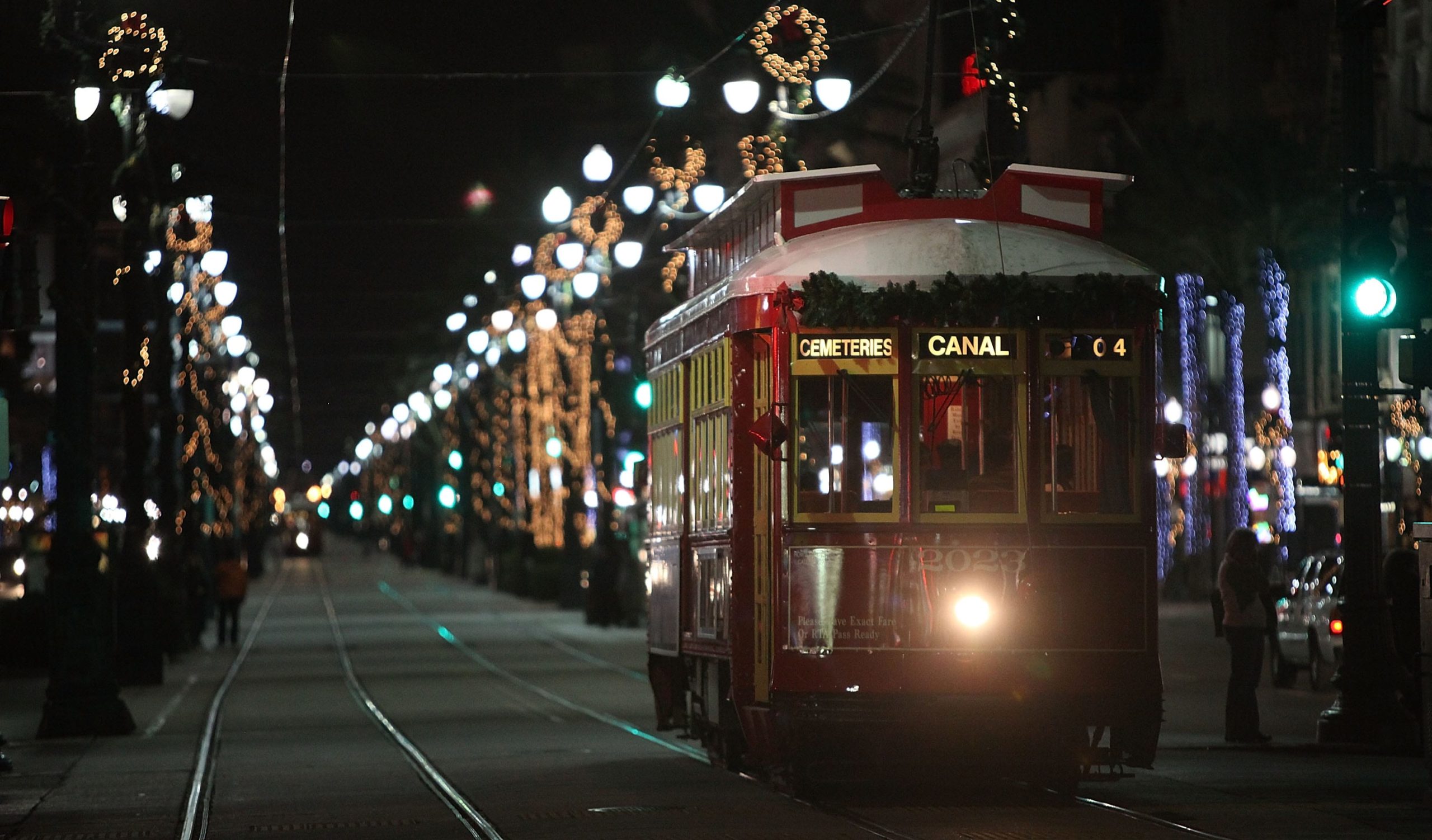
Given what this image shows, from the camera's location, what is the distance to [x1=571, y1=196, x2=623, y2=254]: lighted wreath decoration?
3766 centimetres

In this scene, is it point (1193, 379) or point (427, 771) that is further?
point (1193, 379)

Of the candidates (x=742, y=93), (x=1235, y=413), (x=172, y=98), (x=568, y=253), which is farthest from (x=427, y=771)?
(x=1235, y=413)

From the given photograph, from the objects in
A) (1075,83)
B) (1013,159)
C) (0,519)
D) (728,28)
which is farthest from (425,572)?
(1013,159)

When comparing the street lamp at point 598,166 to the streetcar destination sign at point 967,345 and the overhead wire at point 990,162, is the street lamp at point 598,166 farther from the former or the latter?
the streetcar destination sign at point 967,345

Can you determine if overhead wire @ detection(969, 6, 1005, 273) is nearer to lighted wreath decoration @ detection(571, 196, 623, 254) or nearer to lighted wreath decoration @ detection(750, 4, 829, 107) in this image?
lighted wreath decoration @ detection(750, 4, 829, 107)

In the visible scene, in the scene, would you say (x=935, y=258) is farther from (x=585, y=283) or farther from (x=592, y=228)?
(x=592, y=228)

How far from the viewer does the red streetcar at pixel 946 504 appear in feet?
44.1

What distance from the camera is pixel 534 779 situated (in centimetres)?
1602

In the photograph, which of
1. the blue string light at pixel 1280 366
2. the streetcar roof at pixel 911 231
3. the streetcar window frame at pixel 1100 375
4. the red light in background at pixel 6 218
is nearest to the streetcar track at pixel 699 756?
the streetcar window frame at pixel 1100 375

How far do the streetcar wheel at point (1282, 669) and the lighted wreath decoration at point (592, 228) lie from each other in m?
14.6

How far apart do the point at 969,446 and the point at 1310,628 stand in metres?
14.1

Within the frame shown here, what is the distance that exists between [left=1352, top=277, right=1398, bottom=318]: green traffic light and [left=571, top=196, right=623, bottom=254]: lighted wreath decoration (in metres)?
22.6

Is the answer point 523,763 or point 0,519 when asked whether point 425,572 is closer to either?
point 0,519

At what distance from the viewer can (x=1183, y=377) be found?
199 ft
